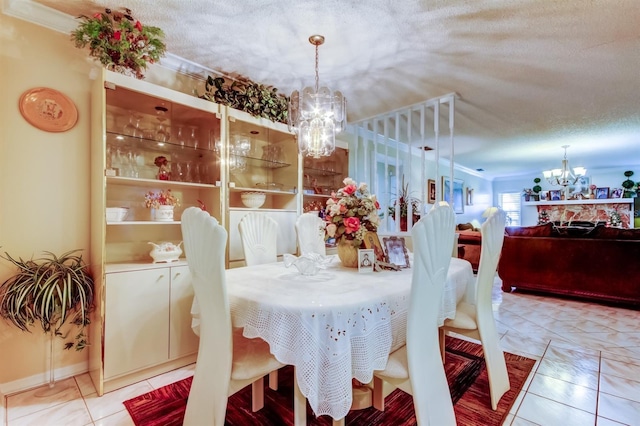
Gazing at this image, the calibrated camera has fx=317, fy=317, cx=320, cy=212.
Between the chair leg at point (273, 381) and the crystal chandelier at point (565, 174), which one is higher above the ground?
the crystal chandelier at point (565, 174)

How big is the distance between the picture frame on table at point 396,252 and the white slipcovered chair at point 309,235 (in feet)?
2.42

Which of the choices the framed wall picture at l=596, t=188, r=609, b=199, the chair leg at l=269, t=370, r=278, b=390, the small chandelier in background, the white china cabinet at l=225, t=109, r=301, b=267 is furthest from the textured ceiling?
the framed wall picture at l=596, t=188, r=609, b=199

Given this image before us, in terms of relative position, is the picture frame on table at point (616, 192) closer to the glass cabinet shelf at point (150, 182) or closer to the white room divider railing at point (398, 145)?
the white room divider railing at point (398, 145)

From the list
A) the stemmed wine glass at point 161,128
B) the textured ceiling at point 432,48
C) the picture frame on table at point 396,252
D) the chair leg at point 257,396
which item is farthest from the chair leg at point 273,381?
the textured ceiling at point 432,48

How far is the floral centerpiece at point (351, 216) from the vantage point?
1.96m

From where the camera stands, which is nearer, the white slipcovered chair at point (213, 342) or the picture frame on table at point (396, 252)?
the white slipcovered chair at point (213, 342)

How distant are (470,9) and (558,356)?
259cm

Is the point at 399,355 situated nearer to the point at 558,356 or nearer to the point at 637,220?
the point at 558,356

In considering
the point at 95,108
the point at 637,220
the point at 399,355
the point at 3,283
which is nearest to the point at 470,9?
the point at 399,355

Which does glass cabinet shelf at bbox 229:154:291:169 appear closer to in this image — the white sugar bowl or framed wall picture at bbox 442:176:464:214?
the white sugar bowl

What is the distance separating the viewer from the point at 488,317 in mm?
1894

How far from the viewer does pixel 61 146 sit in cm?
211

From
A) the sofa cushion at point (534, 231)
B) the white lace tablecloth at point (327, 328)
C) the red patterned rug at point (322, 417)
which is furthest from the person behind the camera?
the sofa cushion at point (534, 231)

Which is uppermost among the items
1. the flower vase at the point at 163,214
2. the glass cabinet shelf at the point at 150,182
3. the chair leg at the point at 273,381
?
the glass cabinet shelf at the point at 150,182
